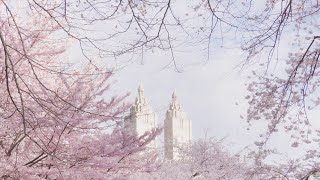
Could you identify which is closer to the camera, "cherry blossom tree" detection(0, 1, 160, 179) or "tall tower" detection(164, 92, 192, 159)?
"cherry blossom tree" detection(0, 1, 160, 179)

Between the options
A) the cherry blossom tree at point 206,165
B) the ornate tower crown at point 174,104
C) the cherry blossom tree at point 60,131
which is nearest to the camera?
the cherry blossom tree at point 60,131

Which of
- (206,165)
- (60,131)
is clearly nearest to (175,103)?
(206,165)

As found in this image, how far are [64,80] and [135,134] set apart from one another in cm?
164

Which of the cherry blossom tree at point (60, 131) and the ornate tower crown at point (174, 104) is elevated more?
the ornate tower crown at point (174, 104)

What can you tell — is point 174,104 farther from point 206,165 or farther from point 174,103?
point 206,165

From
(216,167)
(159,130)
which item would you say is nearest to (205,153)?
(216,167)

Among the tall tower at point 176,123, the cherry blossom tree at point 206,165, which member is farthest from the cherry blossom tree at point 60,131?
the tall tower at point 176,123

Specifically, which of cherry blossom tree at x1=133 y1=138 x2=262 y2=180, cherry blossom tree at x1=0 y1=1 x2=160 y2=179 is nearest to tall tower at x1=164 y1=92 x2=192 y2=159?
cherry blossom tree at x1=133 y1=138 x2=262 y2=180

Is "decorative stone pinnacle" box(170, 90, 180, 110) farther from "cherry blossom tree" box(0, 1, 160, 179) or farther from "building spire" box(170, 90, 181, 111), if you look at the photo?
"cherry blossom tree" box(0, 1, 160, 179)

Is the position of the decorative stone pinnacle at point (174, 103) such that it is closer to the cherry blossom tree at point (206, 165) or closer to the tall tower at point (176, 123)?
the tall tower at point (176, 123)

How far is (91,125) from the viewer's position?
32.8 feet

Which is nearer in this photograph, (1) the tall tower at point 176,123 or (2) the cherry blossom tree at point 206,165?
(2) the cherry blossom tree at point 206,165

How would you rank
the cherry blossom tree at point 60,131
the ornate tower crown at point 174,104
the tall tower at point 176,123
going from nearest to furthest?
the cherry blossom tree at point 60,131
the tall tower at point 176,123
the ornate tower crown at point 174,104

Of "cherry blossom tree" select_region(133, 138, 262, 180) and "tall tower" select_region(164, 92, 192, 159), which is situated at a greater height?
"tall tower" select_region(164, 92, 192, 159)
